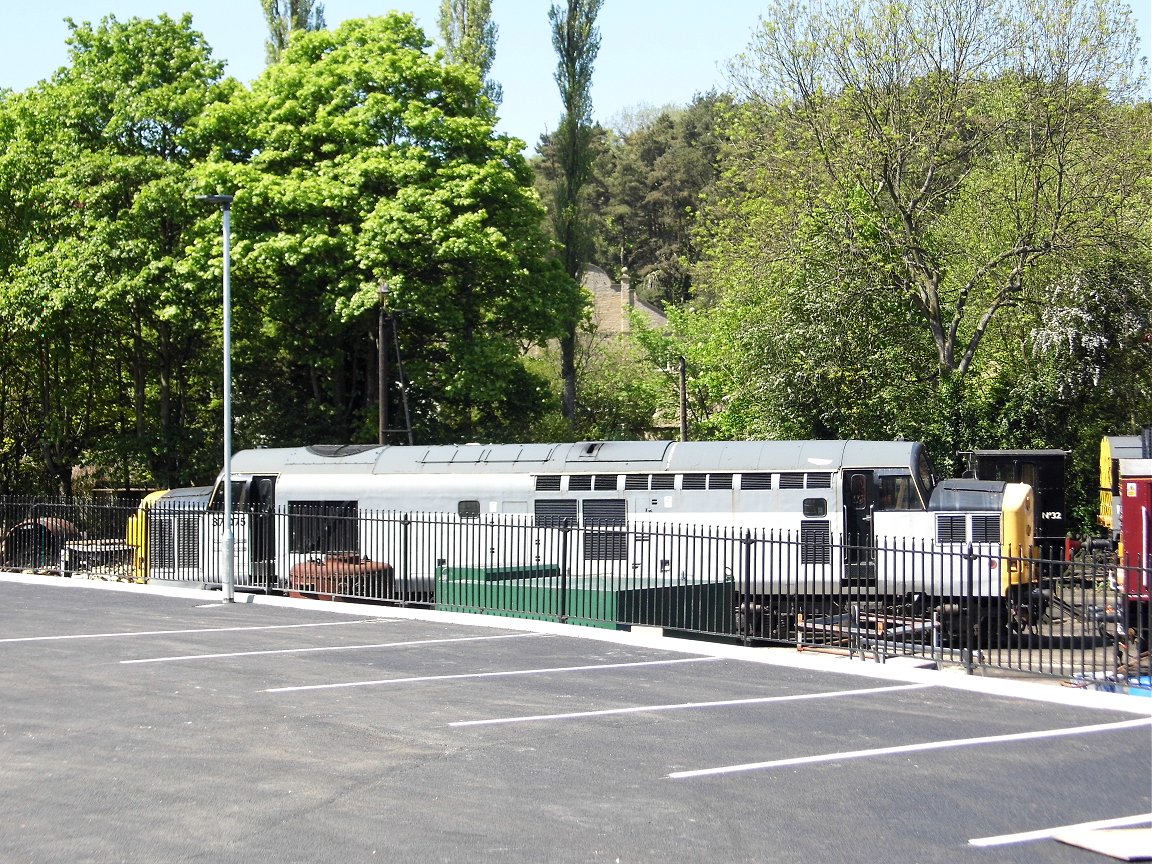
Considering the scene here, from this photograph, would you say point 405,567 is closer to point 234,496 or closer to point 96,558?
point 234,496

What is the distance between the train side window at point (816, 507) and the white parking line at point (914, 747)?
10.0 m

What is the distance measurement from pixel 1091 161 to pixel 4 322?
32292 millimetres

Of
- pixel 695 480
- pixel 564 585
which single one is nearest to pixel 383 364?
pixel 695 480

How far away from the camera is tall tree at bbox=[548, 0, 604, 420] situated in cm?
4678

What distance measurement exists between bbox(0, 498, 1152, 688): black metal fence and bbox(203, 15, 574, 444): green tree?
9377mm

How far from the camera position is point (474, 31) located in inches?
2000

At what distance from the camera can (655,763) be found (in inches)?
406

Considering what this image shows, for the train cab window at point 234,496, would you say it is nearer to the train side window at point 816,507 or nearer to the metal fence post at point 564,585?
the metal fence post at point 564,585

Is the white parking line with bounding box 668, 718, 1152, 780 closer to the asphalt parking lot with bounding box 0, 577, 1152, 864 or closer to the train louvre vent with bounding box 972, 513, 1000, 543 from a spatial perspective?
the asphalt parking lot with bounding box 0, 577, 1152, 864

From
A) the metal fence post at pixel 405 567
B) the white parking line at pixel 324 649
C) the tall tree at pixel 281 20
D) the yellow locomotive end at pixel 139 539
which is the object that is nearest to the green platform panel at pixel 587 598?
the metal fence post at pixel 405 567

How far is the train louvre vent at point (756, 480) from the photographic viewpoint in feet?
74.4

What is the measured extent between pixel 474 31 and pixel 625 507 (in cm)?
Answer: 3255

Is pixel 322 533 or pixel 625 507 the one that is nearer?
pixel 625 507

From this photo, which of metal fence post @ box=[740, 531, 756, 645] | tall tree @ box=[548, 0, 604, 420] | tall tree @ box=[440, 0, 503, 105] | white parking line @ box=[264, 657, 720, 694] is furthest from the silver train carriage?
tall tree @ box=[440, 0, 503, 105]
